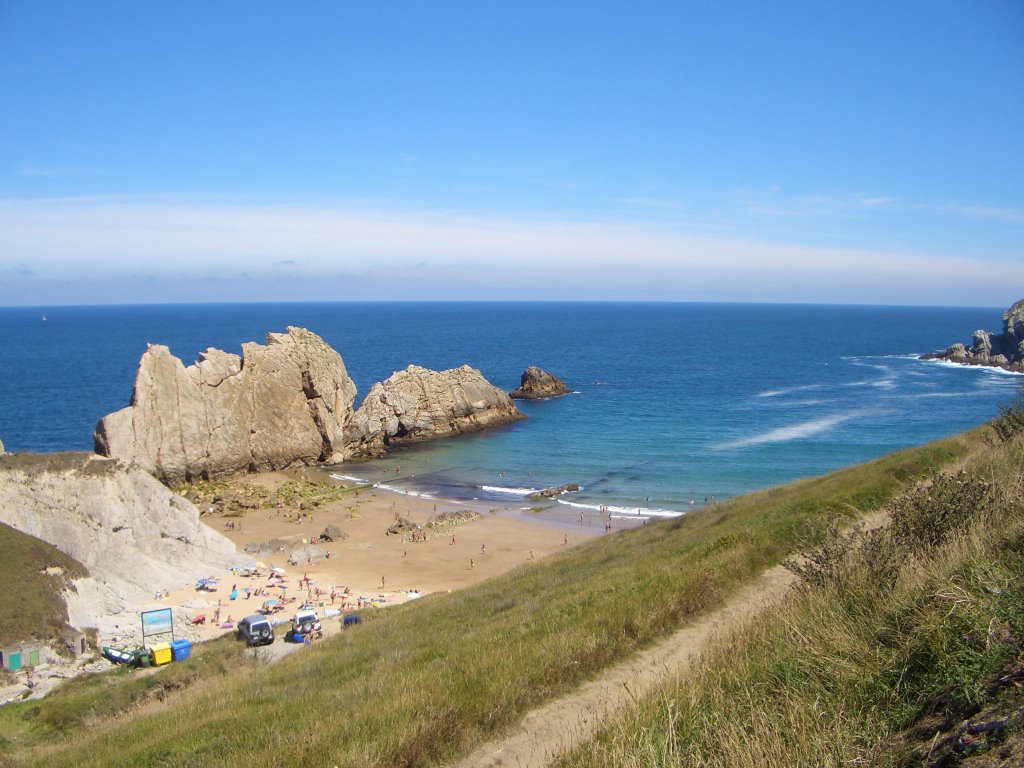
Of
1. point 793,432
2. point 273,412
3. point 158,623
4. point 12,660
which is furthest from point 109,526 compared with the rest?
point 793,432

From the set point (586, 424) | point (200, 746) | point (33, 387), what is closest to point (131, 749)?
point (200, 746)

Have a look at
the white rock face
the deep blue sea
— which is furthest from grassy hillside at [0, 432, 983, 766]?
the deep blue sea

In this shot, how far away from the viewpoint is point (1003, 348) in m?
113

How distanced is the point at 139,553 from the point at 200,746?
29.2 m

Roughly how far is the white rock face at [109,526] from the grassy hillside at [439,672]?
33.9ft

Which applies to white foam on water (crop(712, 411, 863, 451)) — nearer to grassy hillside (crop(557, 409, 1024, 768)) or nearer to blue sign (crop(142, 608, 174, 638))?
blue sign (crop(142, 608, 174, 638))

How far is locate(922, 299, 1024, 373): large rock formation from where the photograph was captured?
4286 inches

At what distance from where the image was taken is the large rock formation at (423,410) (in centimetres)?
6856

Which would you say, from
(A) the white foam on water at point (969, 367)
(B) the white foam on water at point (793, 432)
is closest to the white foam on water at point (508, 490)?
(B) the white foam on water at point (793, 432)

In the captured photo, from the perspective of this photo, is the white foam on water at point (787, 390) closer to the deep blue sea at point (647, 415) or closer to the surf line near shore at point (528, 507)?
the deep blue sea at point (647, 415)

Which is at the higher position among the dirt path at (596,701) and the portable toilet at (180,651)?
the dirt path at (596,701)

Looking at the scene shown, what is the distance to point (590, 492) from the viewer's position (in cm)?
5212

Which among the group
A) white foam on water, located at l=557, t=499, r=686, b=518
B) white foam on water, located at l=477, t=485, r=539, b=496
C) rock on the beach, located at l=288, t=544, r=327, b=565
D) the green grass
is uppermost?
the green grass

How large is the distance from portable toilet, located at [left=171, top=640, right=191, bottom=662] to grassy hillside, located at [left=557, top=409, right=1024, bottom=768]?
2216 centimetres
